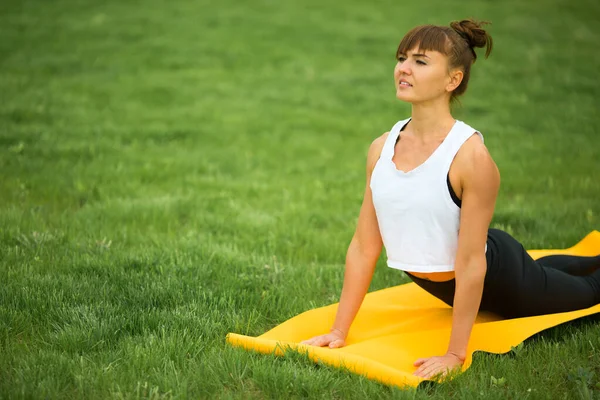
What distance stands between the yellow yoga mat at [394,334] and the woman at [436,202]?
145mm

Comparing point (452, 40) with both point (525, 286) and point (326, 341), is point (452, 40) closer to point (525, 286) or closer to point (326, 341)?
point (525, 286)

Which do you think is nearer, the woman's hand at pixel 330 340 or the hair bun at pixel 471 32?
the hair bun at pixel 471 32

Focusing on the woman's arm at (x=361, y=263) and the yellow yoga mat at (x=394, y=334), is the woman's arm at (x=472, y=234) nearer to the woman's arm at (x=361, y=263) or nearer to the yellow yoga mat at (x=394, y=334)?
the yellow yoga mat at (x=394, y=334)

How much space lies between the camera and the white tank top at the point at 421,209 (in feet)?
12.0

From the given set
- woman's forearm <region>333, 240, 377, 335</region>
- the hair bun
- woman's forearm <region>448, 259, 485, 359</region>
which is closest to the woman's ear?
the hair bun

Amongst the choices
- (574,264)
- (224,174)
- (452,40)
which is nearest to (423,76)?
(452,40)

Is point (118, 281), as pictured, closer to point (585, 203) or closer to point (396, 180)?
point (396, 180)

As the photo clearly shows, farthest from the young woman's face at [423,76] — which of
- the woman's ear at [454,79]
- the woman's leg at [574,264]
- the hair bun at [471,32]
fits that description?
the woman's leg at [574,264]

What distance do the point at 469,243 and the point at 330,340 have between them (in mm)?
943

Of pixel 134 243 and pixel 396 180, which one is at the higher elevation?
pixel 396 180

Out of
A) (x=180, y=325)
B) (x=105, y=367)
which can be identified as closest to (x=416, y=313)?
(x=180, y=325)

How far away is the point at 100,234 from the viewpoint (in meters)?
5.77

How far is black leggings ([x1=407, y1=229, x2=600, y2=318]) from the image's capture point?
403 cm

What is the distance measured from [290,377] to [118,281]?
1661 mm
